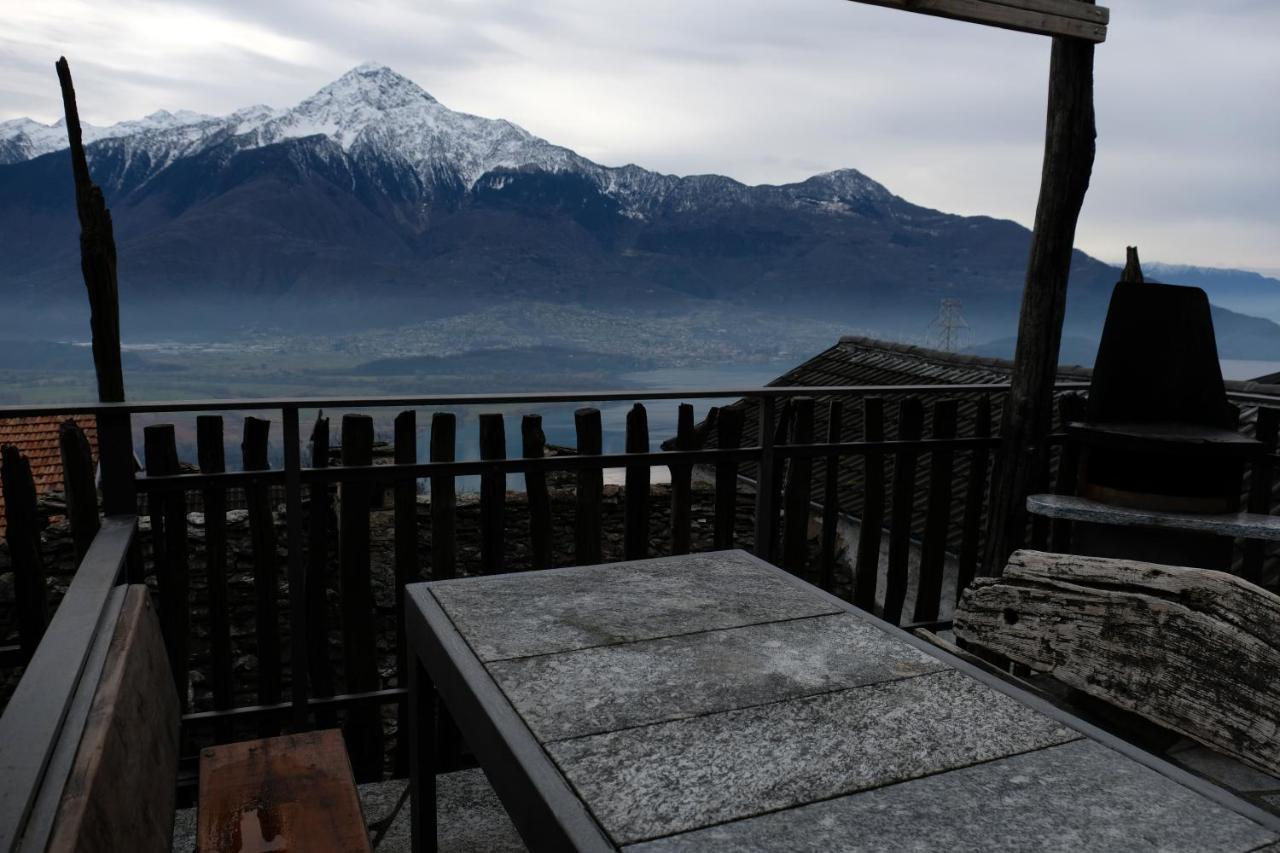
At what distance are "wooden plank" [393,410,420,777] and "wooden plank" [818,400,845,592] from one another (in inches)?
67.3

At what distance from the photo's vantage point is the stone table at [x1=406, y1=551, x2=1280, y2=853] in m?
1.25

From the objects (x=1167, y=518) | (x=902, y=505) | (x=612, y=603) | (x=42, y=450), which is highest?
(x=612, y=603)

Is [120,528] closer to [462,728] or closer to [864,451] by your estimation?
[462,728]

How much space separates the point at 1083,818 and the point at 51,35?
156327 millimetres

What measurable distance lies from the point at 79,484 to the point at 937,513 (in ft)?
11.4

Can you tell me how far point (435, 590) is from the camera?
2.24 meters

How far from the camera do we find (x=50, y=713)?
1364mm

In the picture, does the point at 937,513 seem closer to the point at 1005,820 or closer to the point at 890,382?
the point at 1005,820

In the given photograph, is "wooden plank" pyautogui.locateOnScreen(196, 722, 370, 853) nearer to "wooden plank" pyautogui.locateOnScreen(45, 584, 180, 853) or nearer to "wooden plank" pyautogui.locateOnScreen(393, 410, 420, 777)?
"wooden plank" pyautogui.locateOnScreen(45, 584, 180, 853)

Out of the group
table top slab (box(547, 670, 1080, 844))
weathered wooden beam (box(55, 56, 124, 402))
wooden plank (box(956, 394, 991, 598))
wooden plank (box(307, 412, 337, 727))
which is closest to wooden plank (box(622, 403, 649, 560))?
wooden plank (box(307, 412, 337, 727))

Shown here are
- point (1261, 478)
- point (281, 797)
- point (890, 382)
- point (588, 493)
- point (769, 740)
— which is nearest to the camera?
point (769, 740)

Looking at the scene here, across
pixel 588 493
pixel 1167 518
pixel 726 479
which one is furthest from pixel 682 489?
pixel 1167 518

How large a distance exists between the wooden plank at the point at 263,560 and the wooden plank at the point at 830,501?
2.18 m

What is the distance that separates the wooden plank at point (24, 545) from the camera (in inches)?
111
